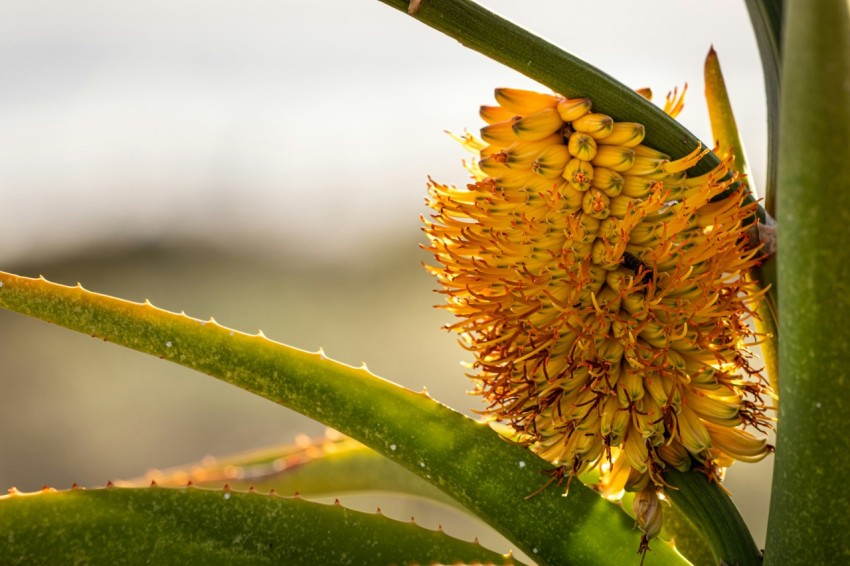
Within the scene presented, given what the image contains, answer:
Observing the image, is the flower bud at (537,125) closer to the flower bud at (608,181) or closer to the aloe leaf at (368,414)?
the flower bud at (608,181)

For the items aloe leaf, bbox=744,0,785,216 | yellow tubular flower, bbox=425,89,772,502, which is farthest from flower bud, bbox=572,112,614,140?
aloe leaf, bbox=744,0,785,216

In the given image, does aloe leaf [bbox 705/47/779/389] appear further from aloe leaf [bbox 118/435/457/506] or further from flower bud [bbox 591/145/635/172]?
aloe leaf [bbox 118/435/457/506]

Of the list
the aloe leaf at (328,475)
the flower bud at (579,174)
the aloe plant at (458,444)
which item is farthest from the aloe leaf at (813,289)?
the aloe leaf at (328,475)

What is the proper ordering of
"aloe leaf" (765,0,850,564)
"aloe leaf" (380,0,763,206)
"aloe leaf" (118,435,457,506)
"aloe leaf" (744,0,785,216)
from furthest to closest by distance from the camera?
"aloe leaf" (118,435,457,506), "aloe leaf" (744,0,785,216), "aloe leaf" (380,0,763,206), "aloe leaf" (765,0,850,564)

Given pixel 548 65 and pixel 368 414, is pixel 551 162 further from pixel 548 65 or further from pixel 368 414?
pixel 368 414

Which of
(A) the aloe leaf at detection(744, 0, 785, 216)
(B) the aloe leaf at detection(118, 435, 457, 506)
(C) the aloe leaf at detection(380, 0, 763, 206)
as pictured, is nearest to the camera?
(C) the aloe leaf at detection(380, 0, 763, 206)

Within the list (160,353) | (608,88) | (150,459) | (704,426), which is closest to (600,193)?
(608,88)

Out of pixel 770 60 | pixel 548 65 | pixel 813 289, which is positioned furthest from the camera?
pixel 770 60

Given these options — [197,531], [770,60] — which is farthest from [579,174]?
[197,531]
